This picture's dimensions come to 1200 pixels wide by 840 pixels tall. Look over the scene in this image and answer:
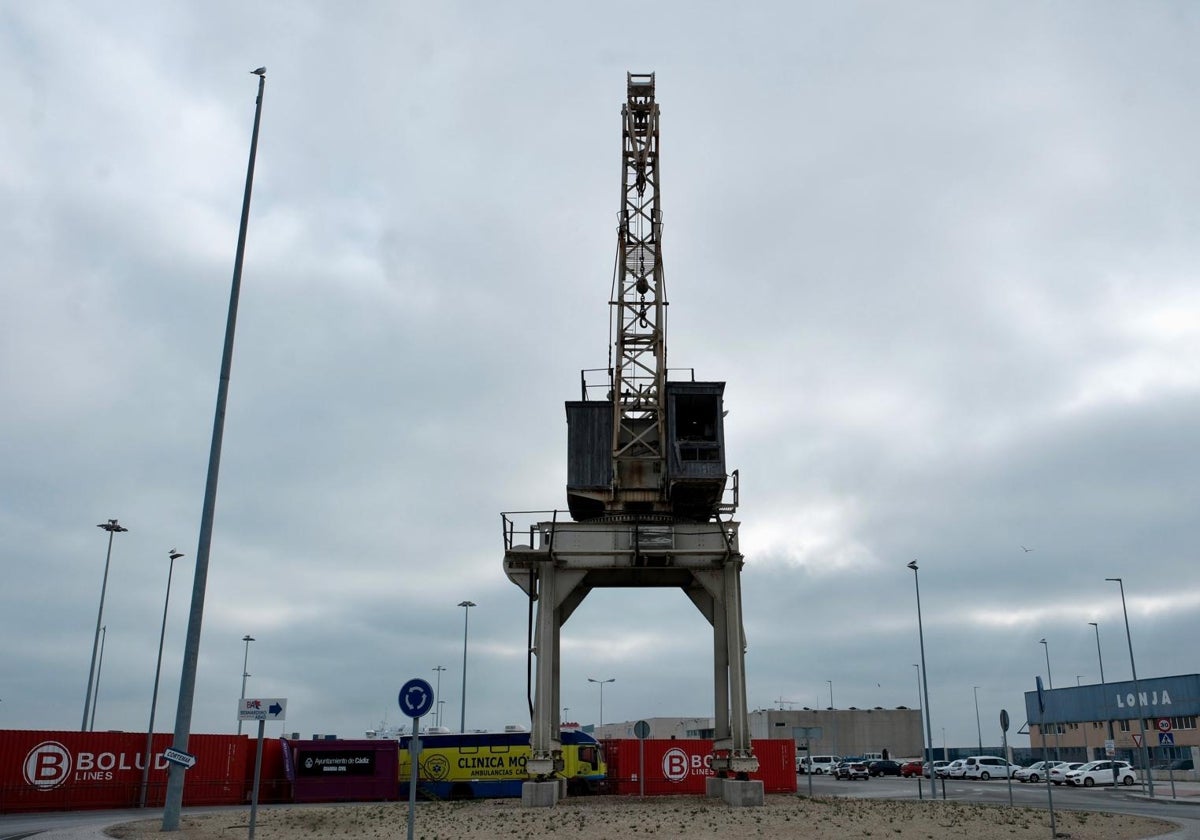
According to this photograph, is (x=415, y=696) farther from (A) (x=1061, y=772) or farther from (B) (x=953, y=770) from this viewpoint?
(B) (x=953, y=770)

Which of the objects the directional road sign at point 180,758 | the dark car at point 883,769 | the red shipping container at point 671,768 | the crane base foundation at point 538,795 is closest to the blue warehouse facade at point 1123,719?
the dark car at point 883,769

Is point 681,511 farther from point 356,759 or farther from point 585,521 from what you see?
point 356,759

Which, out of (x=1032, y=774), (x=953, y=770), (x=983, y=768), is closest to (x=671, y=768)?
(x=1032, y=774)

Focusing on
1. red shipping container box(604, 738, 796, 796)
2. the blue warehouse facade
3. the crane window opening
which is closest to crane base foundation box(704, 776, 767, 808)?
the crane window opening

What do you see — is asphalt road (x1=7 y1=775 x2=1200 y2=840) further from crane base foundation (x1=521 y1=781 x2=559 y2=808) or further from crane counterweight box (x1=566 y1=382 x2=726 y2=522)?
crane counterweight box (x1=566 y1=382 x2=726 y2=522)

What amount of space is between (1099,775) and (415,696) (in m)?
52.8

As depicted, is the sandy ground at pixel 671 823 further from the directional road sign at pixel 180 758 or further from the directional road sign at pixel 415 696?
the directional road sign at pixel 415 696

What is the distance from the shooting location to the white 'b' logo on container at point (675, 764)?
42.6m

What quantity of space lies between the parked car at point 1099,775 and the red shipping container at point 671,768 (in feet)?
67.4

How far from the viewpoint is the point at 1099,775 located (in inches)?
2151

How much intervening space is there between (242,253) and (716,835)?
17.7m

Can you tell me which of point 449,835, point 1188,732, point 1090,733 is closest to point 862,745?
point 1090,733

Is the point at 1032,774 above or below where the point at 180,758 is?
below

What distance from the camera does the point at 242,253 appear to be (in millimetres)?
23453
